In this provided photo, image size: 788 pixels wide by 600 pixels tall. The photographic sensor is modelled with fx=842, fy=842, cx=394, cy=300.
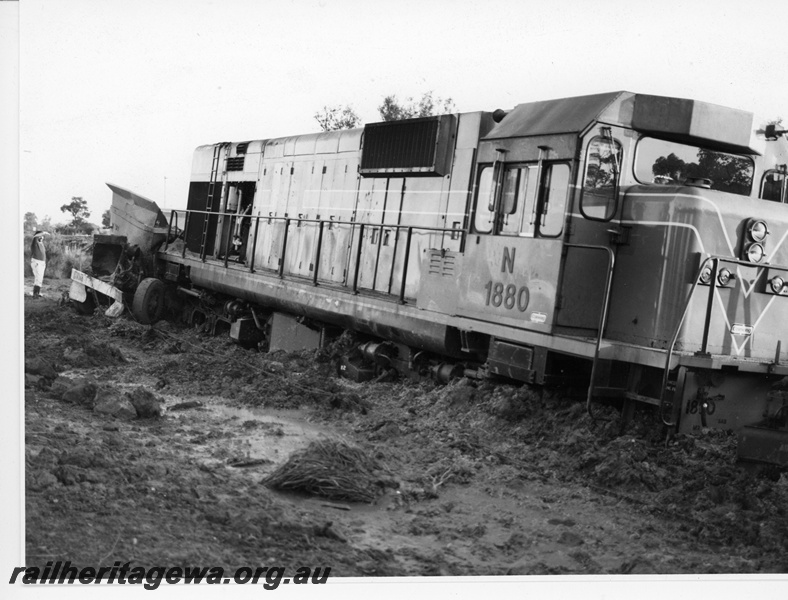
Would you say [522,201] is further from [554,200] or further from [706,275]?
[706,275]

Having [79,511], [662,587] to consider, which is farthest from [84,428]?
[662,587]

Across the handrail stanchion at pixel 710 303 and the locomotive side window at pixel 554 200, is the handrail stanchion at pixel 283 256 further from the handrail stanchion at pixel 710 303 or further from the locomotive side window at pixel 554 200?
the handrail stanchion at pixel 710 303

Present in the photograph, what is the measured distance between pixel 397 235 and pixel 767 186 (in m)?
3.72

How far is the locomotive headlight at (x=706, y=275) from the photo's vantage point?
19.9 ft

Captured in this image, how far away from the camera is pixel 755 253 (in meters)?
6.29

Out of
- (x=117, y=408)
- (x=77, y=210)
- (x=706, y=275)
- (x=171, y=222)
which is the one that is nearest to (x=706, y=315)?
(x=706, y=275)

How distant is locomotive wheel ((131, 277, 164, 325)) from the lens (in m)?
12.4

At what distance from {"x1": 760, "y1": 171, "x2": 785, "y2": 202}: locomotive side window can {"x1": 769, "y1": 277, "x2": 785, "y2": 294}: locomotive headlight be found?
76cm

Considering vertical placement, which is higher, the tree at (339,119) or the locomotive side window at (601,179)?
the tree at (339,119)

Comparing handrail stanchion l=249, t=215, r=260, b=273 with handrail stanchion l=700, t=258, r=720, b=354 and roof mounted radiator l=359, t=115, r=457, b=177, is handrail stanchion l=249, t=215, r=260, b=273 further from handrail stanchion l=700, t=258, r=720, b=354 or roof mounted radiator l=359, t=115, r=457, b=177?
handrail stanchion l=700, t=258, r=720, b=354

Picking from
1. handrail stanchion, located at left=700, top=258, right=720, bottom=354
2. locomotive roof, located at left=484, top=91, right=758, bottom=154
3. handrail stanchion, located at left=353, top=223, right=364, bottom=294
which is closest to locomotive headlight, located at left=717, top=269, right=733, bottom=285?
handrail stanchion, located at left=700, top=258, right=720, bottom=354

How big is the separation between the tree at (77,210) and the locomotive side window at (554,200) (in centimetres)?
386

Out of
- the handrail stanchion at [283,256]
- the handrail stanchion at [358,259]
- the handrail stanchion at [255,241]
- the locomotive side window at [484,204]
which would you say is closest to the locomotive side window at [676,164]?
the locomotive side window at [484,204]

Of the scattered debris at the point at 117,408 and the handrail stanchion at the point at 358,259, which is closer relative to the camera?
the scattered debris at the point at 117,408
